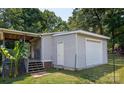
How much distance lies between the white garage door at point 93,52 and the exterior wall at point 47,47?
2.93m

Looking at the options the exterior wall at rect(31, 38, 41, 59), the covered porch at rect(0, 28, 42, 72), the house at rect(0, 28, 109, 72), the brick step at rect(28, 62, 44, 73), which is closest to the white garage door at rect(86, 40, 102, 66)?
the house at rect(0, 28, 109, 72)

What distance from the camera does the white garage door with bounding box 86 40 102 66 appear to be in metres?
15.4

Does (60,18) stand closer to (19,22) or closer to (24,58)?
(19,22)

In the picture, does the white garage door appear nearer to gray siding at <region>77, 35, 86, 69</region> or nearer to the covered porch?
gray siding at <region>77, 35, 86, 69</region>

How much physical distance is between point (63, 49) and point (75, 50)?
52.3 inches

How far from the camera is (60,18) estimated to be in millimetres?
40500

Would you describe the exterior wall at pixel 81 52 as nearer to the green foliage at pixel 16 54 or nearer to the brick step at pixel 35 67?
the brick step at pixel 35 67

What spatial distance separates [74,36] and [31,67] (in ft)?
12.0

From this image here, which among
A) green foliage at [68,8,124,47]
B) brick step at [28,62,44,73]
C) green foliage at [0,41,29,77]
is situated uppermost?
green foliage at [68,8,124,47]

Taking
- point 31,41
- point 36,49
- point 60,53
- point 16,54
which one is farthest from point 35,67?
point 31,41

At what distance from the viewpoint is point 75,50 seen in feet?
45.6

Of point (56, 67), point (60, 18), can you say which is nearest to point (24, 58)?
point (56, 67)

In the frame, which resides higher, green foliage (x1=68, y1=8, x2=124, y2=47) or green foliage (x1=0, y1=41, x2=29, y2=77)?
green foliage (x1=68, y1=8, x2=124, y2=47)
